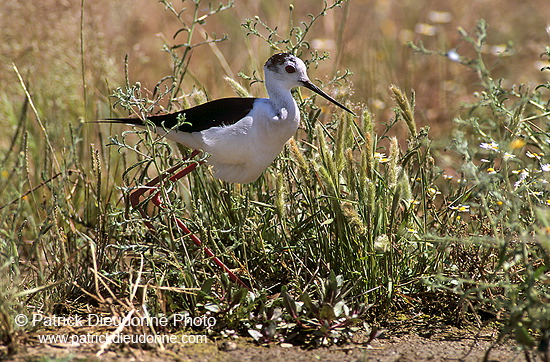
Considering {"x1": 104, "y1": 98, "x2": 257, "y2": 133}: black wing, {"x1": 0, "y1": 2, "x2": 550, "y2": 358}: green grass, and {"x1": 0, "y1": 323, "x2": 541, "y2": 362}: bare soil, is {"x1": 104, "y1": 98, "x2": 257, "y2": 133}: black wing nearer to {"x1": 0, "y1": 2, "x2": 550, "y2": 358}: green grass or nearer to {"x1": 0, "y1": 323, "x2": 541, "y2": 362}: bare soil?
{"x1": 0, "y1": 2, "x2": 550, "y2": 358}: green grass

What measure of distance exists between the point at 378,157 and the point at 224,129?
662mm

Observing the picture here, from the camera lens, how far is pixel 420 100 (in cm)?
523

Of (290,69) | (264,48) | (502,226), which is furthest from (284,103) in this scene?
(264,48)

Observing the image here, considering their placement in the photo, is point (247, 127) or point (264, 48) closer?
point (247, 127)

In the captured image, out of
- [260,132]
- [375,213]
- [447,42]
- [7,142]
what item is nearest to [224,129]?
[260,132]

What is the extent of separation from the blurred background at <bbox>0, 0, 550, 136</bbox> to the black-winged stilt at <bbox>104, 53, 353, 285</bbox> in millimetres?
598

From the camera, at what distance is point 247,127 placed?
2713 millimetres

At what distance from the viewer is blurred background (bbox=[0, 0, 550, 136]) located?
12.6 feet

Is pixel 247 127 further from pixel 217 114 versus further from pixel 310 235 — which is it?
pixel 310 235

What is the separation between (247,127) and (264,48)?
310 centimetres

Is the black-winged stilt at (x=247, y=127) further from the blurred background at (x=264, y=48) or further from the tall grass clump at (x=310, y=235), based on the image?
the blurred background at (x=264, y=48)

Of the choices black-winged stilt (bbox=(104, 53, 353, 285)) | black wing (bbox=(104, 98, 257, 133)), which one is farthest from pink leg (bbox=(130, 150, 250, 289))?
black wing (bbox=(104, 98, 257, 133))

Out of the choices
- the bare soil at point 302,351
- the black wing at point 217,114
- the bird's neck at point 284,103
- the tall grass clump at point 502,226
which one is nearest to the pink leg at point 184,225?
the black wing at point 217,114

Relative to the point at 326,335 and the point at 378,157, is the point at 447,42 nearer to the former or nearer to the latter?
the point at 378,157
